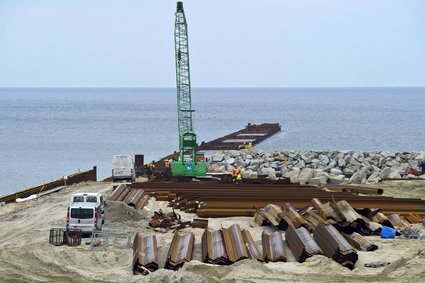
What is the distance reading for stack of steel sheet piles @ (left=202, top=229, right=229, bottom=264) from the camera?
21.0 m

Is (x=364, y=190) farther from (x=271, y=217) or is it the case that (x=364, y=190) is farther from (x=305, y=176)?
(x=271, y=217)

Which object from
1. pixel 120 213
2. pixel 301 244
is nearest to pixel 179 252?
pixel 301 244

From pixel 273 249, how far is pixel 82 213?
8.02 m

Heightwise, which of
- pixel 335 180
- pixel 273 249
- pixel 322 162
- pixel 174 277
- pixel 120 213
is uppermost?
pixel 174 277

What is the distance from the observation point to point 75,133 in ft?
452

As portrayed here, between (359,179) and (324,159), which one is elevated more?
(359,179)

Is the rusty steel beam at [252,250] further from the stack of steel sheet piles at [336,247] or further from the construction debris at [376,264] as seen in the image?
the construction debris at [376,264]

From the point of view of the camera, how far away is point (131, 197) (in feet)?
111

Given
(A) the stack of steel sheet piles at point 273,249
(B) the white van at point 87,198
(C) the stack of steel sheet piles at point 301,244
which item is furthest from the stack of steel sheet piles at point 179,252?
(B) the white van at point 87,198

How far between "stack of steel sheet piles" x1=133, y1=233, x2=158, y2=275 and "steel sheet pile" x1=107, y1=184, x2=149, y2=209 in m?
9.95

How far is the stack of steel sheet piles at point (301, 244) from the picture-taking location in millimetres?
21578

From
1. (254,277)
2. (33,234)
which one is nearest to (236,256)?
(254,277)

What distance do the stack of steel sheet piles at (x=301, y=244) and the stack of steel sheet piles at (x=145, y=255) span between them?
15.7ft

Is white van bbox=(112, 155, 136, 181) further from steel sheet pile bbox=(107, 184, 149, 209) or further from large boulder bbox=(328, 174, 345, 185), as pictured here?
large boulder bbox=(328, 174, 345, 185)
